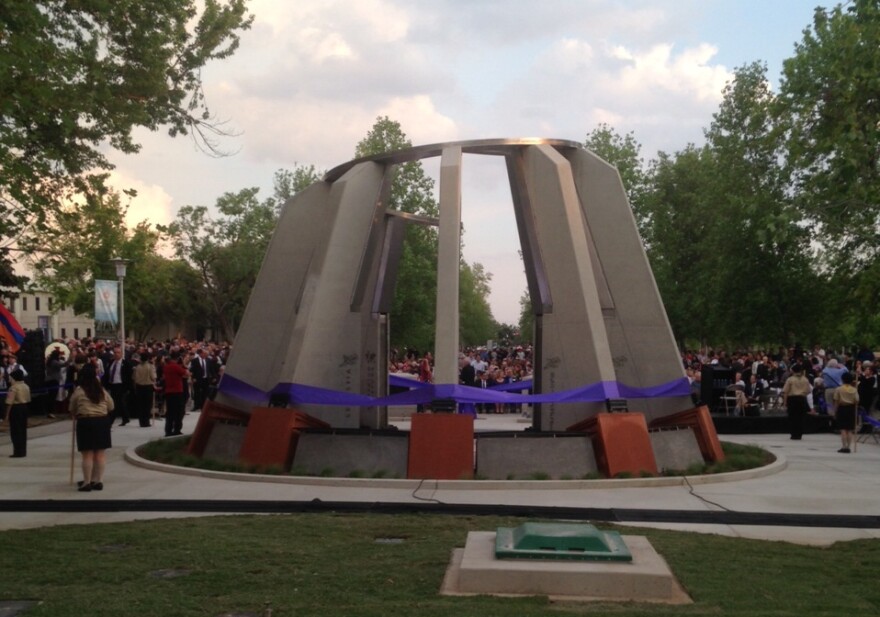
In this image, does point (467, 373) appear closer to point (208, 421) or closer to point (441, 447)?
point (208, 421)

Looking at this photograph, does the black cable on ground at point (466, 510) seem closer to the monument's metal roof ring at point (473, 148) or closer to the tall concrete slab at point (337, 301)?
the tall concrete slab at point (337, 301)

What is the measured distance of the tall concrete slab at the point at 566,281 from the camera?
Result: 1565cm

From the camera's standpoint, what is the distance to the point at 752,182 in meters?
45.2

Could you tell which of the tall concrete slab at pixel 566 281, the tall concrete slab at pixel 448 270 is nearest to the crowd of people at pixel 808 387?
the tall concrete slab at pixel 566 281

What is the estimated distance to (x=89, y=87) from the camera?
58.6 ft

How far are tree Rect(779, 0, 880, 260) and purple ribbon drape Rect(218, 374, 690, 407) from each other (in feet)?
36.5

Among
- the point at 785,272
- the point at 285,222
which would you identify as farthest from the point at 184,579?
the point at 785,272

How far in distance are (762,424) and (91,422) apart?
17.0m

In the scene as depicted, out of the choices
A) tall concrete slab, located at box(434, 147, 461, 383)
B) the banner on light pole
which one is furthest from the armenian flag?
tall concrete slab, located at box(434, 147, 461, 383)

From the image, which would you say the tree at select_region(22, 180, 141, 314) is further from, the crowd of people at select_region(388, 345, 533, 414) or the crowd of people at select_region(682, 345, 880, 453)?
the crowd of people at select_region(682, 345, 880, 453)

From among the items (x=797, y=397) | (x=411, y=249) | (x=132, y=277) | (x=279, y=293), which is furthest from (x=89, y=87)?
(x=132, y=277)

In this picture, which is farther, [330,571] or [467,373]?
[467,373]

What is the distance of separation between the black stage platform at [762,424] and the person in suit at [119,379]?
1439cm

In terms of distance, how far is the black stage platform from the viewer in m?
24.1
